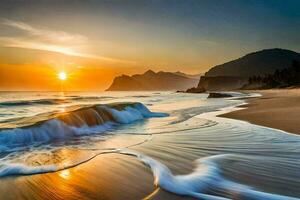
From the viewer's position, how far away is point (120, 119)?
1697 cm

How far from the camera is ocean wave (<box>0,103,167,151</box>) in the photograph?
1024 centimetres

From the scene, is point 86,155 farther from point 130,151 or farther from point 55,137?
point 55,137

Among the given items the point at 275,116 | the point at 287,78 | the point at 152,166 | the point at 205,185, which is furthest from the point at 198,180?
the point at 287,78

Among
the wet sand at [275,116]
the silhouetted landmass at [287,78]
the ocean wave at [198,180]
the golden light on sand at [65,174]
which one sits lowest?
the golden light on sand at [65,174]

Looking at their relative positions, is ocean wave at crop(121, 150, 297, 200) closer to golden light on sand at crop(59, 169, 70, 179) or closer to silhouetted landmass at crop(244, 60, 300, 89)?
golden light on sand at crop(59, 169, 70, 179)

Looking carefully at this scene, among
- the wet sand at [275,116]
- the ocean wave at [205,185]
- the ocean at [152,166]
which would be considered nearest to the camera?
the ocean wave at [205,185]

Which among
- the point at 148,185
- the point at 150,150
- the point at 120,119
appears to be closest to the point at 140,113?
the point at 120,119

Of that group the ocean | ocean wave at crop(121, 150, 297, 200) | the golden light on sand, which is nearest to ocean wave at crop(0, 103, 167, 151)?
the ocean

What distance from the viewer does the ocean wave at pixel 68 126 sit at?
33.6ft

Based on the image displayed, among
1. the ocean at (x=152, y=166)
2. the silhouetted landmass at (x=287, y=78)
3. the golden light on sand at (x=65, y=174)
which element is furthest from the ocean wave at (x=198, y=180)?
the silhouetted landmass at (x=287, y=78)

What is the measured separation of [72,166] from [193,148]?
3.44m

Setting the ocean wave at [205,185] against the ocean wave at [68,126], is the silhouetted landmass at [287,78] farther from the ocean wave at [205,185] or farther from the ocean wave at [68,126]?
the ocean wave at [205,185]

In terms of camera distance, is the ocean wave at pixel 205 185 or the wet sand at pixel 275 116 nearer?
the ocean wave at pixel 205 185

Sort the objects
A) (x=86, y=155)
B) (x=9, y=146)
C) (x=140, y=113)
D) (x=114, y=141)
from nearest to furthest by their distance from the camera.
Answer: (x=86, y=155) → (x=9, y=146) → (x=114, y=141) → (x=140, y=113)
